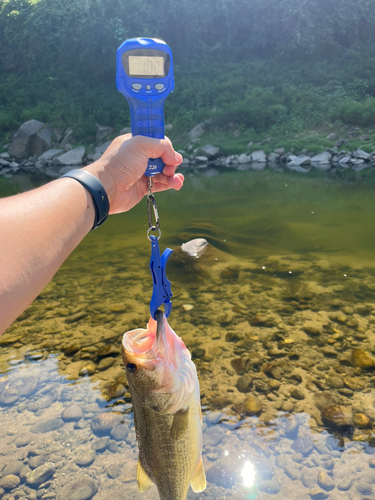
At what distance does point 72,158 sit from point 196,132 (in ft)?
30.5

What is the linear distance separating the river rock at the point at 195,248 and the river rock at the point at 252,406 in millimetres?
3287

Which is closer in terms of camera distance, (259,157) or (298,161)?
(298,161)

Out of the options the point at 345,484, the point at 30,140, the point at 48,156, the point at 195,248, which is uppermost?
the point at 345,484

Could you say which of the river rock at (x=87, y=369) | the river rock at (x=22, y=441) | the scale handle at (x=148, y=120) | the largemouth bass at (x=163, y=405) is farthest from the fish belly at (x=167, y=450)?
the river rock at (x=87, y=369)

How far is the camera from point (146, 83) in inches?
81.2

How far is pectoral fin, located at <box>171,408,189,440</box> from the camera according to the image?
65.9 inches

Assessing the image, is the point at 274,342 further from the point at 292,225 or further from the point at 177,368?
the point at 292,225

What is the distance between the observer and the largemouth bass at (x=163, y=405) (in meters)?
1.62

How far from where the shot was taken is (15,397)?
12.3 ft

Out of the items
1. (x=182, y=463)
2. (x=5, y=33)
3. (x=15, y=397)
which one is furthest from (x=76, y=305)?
(x=5, y=33)

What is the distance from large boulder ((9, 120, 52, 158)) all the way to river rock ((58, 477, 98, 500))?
2964 cm

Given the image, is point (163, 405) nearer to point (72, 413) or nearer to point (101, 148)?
point (72, 413)

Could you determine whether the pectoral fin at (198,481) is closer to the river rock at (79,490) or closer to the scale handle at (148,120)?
the river rock at (79,490)

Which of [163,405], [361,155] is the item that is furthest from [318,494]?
[361,155]
